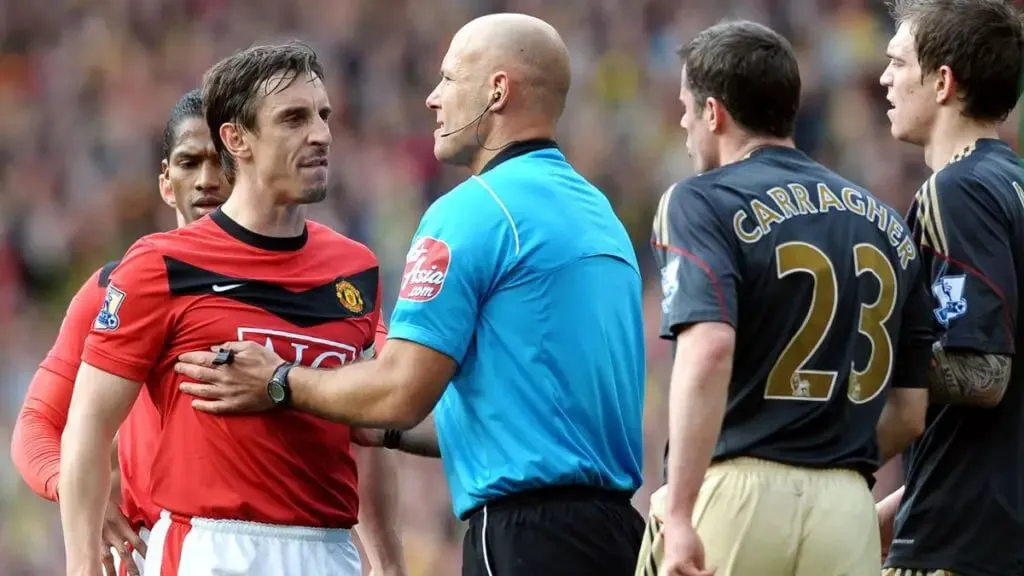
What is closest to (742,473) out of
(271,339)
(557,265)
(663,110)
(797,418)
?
(797,418)

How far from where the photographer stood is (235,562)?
4.78m

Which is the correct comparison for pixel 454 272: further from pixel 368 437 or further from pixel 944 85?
Answer: pixel 944 85

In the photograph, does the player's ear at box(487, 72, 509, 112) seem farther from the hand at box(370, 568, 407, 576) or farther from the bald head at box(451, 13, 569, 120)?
the hand at box(370, 568, 407, 576)

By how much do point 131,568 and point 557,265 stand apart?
1.70m

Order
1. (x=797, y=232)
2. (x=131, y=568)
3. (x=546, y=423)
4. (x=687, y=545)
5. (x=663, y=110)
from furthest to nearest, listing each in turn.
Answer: (x=663, y=110)
(x=131, y=568)
(x=546, y=423)
(x=797, y=232)
(x=687, y=545)

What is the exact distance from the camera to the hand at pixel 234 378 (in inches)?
185

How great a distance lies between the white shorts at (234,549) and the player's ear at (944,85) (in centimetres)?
211

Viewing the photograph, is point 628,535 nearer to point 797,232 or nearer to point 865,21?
point 797,232

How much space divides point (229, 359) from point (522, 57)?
3.78 ft

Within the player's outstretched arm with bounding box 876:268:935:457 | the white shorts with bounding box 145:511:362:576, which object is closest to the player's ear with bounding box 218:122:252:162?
the white shorts with bounding box 145:511:362:576

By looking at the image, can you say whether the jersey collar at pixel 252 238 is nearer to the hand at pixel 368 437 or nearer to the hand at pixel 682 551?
the hand at pixel 368 437

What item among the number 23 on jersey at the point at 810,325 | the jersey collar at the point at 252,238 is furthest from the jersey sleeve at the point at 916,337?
the jersey collar at the point at 252,238

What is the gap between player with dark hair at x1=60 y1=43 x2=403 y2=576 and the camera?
4.75m

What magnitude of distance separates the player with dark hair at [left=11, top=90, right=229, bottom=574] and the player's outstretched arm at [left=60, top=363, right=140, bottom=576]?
0.31 m
